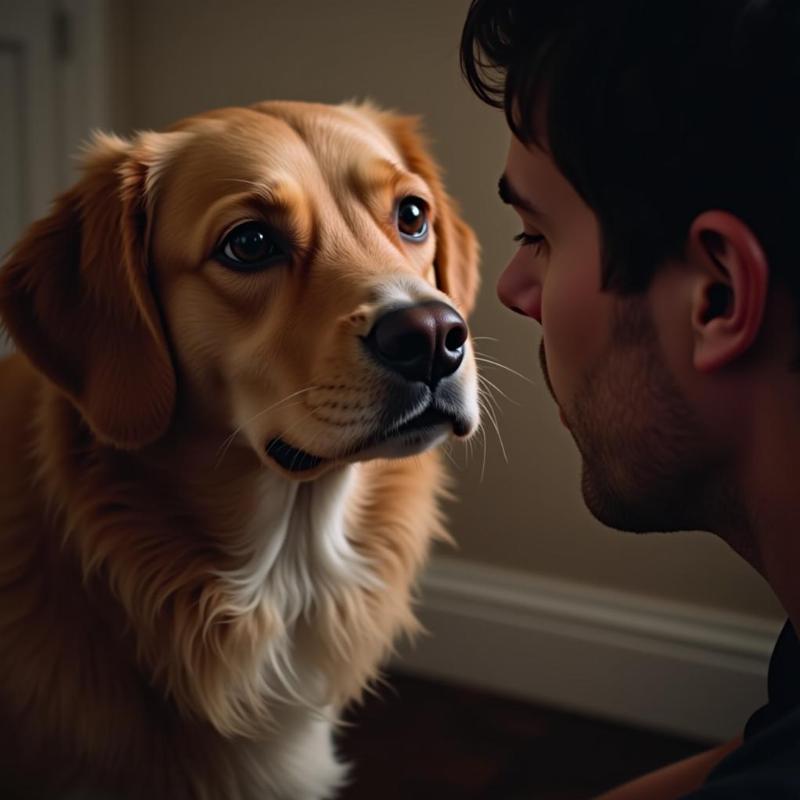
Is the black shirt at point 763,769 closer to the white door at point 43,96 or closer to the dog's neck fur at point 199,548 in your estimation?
the dog's neck fur at point 199,548

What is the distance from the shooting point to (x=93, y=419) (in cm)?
133

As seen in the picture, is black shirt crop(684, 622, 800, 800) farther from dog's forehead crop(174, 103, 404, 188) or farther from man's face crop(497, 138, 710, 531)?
dog's forehead crop(174, 103, 404, 188)

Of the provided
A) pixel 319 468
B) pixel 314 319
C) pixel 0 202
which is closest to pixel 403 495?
pixel 319 468

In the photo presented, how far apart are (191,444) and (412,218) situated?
50 centimetres

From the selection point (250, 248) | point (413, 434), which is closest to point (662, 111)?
point (413, 434)

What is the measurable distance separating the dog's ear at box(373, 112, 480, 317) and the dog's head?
0.18 m

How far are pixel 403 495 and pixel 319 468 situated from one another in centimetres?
30

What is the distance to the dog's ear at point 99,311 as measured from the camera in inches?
52.5

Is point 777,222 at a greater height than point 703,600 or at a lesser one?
greater

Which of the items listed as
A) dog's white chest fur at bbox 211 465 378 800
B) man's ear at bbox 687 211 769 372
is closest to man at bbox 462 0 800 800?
man's ear at bbox 687 211 769 372

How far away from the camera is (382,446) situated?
1259 mm

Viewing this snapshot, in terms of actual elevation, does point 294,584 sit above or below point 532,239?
below

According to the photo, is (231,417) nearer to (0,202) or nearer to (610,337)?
(610,337)

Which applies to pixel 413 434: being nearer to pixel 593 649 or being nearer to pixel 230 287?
pixel 230 287
